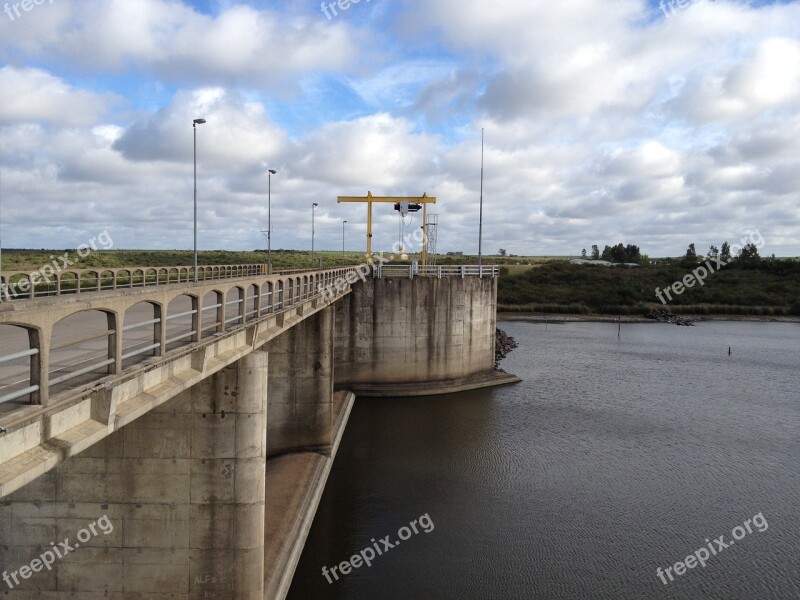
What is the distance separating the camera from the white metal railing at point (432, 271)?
→ 3328 cm

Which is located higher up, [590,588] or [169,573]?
[169,573]

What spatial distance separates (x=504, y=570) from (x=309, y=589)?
14.8 feet

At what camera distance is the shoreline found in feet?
256

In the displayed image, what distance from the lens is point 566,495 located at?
1894cm

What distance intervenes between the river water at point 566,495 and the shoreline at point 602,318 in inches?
1671

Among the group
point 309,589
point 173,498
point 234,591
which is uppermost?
point 173,498

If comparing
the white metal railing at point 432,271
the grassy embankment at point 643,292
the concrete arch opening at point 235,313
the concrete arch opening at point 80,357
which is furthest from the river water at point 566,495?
the grassy embankment at point 643,292

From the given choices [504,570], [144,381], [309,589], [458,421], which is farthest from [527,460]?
[144,381]

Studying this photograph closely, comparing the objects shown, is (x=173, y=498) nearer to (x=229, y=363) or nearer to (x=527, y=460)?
(x=229, y=363)

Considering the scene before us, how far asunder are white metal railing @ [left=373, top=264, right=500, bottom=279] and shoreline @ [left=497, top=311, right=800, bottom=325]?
4090cm

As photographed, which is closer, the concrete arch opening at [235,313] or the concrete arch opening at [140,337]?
the concrete arch opening at [140,337]

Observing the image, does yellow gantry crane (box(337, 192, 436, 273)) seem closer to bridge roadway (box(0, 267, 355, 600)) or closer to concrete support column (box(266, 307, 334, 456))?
Answer: concrete support column (box(266, 307, 334, 456))

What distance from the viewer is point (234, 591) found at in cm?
1134

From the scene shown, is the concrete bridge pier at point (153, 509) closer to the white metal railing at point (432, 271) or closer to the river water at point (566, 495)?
the river water at point (566, 495)
